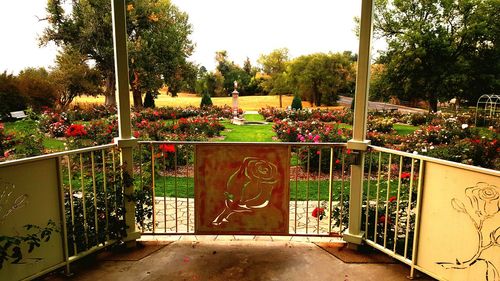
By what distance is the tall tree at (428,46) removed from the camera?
537 inches

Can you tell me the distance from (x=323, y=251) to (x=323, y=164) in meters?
3.88

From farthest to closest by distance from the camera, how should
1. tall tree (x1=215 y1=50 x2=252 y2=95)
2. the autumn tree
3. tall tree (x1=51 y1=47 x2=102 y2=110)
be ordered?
tall tree (x1=51 y1=47 x2=102 y2=110) < the autumn tree < tall tree (x1=215 y1=50 x2=252 y2=95)

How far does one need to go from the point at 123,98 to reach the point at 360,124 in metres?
2.04

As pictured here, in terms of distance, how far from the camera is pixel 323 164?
22.2 ft

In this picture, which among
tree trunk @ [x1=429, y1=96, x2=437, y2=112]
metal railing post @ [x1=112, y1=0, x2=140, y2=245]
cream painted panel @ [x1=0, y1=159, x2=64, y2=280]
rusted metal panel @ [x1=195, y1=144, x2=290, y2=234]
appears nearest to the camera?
cream painted panel @ [x1=0, y1=159, x2=64, y2=280]

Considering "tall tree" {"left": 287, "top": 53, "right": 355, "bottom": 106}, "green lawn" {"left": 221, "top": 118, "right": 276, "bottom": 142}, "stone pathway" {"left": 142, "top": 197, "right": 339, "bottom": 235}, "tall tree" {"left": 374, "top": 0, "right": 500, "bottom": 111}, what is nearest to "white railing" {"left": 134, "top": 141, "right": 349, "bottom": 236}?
"stone pathway" {"left": 142, "top": 197, "right": 339, "bottom": 235}

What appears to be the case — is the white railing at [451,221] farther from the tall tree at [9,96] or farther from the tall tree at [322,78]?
the tall tree at [9,96]

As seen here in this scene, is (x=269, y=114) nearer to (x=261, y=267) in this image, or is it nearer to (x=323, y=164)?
(x=323, y=164)

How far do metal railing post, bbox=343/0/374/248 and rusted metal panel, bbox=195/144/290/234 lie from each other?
1.92 ft

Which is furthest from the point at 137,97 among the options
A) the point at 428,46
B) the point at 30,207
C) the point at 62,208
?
the point at 428,46

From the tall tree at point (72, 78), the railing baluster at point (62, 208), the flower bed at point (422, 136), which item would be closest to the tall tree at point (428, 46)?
the flower bed at point (422, 136)

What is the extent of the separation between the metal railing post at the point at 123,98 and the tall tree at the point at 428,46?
497 inches

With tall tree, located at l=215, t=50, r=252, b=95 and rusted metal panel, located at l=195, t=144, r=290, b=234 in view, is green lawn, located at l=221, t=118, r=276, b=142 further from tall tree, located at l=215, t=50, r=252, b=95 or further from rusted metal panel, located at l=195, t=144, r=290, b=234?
rusted metal panel, located at l=195, t=144, r=290, b=234

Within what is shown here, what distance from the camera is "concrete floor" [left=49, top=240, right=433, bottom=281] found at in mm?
2590
